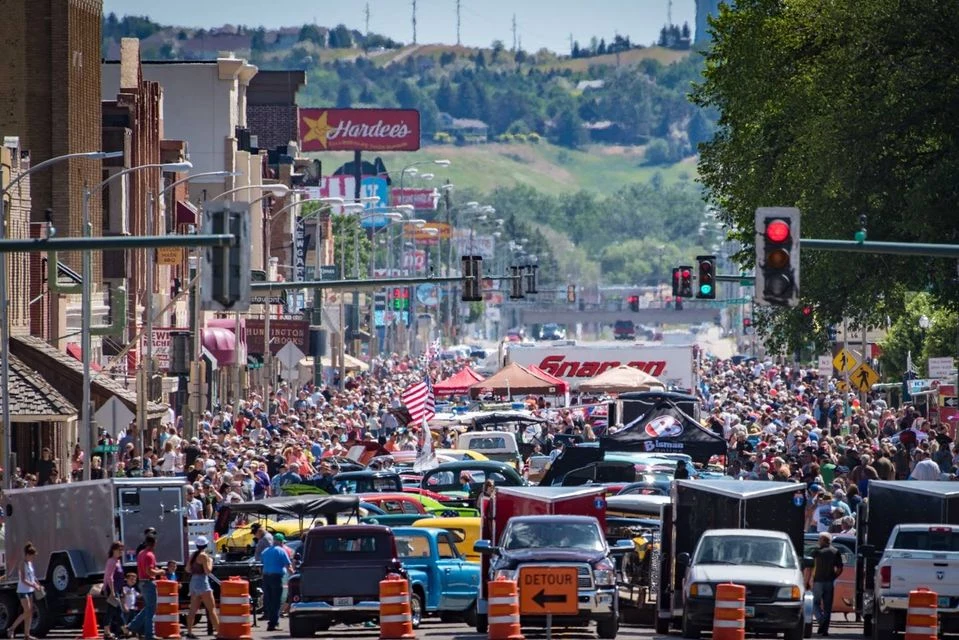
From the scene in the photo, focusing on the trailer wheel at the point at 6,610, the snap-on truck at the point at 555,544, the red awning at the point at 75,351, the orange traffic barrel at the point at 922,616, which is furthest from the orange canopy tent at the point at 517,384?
the orange traffic barrel at the point at 922,616

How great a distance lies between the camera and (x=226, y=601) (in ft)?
85.4

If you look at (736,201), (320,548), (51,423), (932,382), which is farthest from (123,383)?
(320,548)

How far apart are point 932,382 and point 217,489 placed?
23937mm

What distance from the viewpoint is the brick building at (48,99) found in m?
59.3

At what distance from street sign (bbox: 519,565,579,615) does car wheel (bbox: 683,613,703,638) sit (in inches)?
49.9

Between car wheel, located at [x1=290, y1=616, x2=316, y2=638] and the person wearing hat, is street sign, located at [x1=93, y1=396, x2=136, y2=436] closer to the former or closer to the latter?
the person wearing hat

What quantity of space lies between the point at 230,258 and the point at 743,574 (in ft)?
23.5

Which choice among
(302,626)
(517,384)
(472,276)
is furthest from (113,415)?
(517,384)

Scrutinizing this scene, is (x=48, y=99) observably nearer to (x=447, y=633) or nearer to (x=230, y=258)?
(x=447, y=633)

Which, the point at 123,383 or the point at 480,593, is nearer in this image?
the point at 480,593

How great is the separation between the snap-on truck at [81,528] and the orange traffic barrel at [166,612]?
2407mm

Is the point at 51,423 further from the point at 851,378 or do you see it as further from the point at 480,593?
the point at 480,593

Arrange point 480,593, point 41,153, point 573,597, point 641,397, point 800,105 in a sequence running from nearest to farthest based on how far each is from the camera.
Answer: point 573,597, point 480,593, point 800,105, point 641,397, point 41,153

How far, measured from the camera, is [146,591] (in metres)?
26.7
